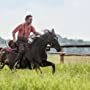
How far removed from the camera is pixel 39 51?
16953mm

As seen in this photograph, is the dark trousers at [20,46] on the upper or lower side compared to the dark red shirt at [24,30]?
lower

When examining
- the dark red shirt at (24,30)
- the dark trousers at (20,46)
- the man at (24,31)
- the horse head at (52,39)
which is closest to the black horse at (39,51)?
the horse head at (52,39)

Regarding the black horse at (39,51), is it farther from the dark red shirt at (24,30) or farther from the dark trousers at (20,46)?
the dark red shirt at (24,30)

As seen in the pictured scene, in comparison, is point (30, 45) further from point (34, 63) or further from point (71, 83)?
point (71, 83)

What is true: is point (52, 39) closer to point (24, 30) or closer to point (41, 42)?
point (41, 42)

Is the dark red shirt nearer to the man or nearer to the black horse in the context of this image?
the man

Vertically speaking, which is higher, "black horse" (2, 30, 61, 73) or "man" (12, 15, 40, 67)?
"man" (12, 15, 40, 67)

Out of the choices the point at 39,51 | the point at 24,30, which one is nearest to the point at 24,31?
the point at 24,30

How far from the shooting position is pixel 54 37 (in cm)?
1667

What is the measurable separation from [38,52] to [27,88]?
6524mm

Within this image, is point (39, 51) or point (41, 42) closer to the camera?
point (39, 51)

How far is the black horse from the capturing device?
1670 centimetres

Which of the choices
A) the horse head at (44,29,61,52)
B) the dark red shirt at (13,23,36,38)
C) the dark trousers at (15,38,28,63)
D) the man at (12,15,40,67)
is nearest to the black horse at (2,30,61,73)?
the horse head at (44,29,61,52)

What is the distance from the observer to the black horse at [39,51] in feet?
54.8
